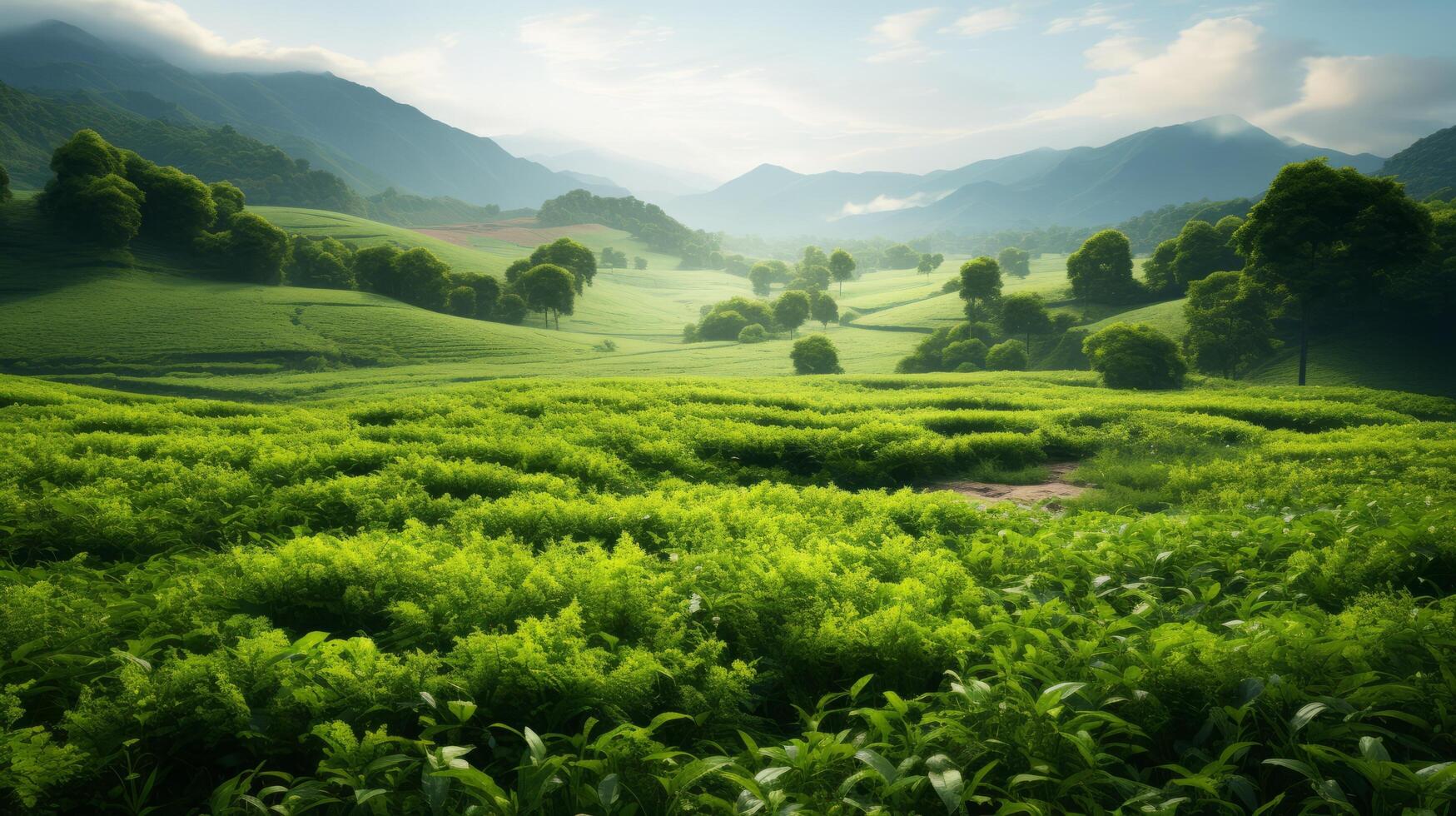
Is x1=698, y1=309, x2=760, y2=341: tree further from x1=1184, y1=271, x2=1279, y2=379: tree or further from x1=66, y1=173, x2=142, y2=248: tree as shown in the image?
x1=66, y1=173, x2=142, y2=248: tree

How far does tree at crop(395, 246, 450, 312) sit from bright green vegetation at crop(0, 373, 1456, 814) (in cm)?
8305

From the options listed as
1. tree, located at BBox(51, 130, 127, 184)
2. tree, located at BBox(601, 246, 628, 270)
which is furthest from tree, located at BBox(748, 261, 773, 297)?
tree, located at BBox(51, 130, 127, 184)

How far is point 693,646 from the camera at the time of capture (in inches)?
179

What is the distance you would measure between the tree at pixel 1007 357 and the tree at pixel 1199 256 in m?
23.1

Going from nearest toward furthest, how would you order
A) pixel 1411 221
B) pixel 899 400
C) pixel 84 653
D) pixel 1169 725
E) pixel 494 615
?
pixel 1169 725 → pixel 84 653 → pixel 494 615 → pixel 899 400 → pixel 1411 221

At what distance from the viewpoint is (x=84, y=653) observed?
4188mm

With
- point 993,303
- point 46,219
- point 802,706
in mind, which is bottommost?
point 802,706

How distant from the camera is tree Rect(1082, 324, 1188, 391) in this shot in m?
42.5

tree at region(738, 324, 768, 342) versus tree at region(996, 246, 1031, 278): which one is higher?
tree at region(996, 246, 1031, 278)

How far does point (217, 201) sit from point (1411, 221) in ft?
389

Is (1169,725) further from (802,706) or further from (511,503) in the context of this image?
(511,503)

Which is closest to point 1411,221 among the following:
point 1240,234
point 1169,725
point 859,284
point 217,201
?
point 1240,234

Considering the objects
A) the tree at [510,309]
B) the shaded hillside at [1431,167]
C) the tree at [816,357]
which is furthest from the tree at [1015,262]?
the tree at [510,309]

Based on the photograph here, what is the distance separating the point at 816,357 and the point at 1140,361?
98.7 feet
